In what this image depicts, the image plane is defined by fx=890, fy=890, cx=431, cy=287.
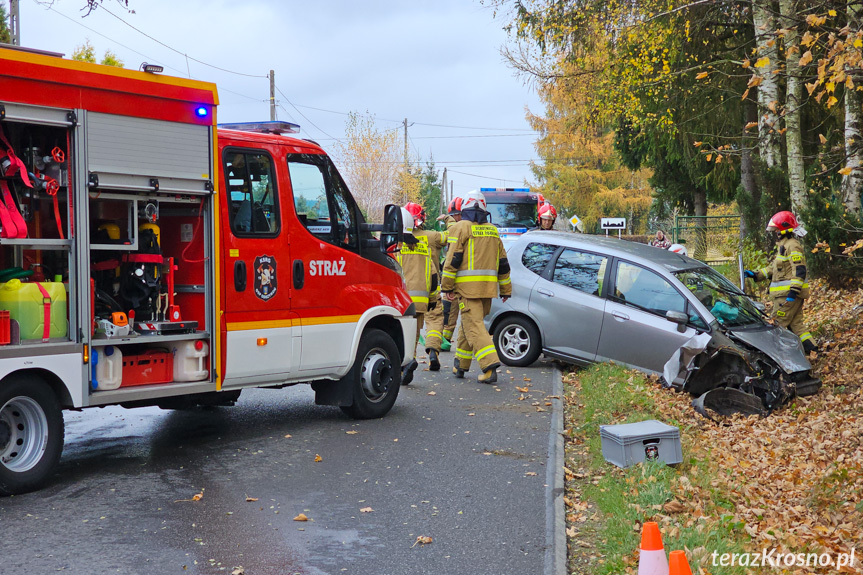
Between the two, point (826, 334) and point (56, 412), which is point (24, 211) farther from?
point (826, 334)

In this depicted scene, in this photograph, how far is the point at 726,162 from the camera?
22.3 meters

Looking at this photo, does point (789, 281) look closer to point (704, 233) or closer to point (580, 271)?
point (580, 271)

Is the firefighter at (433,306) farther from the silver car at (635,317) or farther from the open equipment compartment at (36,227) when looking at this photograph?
the open equipment compartment at (36,227)

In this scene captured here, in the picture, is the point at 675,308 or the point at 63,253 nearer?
the point at 63,253

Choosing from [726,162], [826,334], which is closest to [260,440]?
[826,334]

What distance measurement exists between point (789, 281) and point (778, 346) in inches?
76.4

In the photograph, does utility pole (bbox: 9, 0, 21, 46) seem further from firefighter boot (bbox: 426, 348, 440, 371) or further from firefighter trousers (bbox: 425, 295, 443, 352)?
firefighter boot (bbox: 426, 348, 440, 371)

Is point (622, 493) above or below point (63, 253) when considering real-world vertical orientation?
below

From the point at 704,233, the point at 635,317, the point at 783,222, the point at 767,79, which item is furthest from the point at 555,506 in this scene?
the point at 704,233

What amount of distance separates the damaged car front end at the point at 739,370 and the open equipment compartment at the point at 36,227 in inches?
236

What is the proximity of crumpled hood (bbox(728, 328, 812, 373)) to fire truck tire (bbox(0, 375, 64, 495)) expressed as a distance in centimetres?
682

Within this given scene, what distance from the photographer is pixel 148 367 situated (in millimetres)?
6527

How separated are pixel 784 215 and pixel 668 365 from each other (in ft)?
11.7

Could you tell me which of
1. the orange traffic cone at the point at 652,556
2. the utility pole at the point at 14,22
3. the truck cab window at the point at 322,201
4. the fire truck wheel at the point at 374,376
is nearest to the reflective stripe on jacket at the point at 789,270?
the fire truck wheel at the point at 374,376
